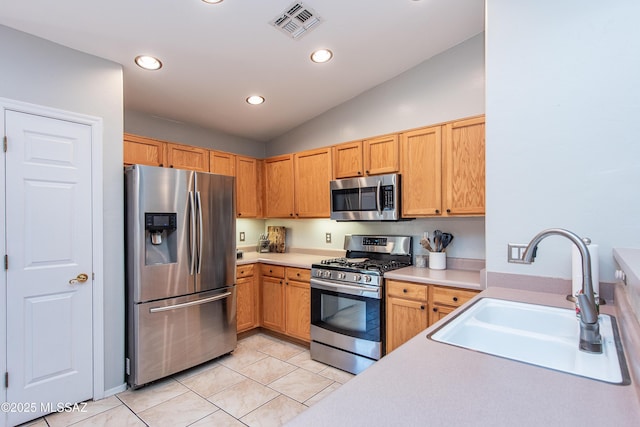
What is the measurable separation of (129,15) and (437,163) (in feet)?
8.17

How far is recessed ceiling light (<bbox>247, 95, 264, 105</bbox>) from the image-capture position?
3264 millimetres

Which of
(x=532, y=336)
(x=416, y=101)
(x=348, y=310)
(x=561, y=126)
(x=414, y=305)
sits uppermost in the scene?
(x=416, y=101)

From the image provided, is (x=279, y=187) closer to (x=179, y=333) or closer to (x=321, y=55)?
(x=321, y=55)

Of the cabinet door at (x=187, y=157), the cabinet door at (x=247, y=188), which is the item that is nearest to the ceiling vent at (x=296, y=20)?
the cabinet door at (x=187, y=157)

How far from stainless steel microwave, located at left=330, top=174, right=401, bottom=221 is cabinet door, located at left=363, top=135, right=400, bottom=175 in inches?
4.5

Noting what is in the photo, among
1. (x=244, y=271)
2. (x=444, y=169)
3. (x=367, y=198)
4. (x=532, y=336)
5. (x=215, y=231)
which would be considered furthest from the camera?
(x=244, y=271)

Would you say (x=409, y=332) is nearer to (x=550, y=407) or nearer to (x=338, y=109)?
(x=550, y=407)

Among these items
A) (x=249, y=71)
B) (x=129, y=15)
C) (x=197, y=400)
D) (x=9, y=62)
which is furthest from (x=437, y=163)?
(x=9, y=62)

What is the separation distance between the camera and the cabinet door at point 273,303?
138 inches

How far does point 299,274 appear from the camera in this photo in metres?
3.32

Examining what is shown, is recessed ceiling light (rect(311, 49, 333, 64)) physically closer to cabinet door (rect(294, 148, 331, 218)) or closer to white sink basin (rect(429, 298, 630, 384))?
cabinet door (rect(294, 148, 331, 218))

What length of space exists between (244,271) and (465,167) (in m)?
2.48

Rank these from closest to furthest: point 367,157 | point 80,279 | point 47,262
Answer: point 47,262 < point 80,279 < point 367,157

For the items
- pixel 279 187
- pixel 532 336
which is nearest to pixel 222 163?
pixel 279 187
